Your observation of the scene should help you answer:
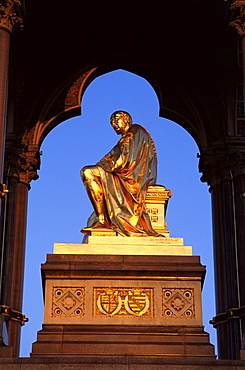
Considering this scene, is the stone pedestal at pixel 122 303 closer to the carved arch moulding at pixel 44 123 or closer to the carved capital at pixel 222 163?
the carved capital at pixel 222 163

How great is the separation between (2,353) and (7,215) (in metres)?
6.34

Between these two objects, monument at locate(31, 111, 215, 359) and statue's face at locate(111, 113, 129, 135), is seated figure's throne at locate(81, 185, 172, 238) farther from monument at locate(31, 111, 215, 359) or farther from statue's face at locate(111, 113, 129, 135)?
statue's face at locate(111, 113, 129, 135)

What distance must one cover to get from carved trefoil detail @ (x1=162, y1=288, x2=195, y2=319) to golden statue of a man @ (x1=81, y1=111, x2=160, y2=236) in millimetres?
1272

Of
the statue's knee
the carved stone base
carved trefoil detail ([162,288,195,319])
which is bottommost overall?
the carved stone base

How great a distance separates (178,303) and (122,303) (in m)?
0.91

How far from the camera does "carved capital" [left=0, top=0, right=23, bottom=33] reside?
14.7 m

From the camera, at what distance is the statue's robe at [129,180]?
14.8m

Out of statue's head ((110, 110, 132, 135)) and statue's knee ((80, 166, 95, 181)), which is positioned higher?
statue's head ((110, 110, 132, 135))

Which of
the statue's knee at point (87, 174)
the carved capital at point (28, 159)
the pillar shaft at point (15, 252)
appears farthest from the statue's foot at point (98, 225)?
the carved capital at point (28, 159)

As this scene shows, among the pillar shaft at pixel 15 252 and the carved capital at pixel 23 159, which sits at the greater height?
the carved capital at pixel 23 159

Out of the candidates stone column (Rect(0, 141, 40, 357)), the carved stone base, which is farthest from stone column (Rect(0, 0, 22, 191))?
stone column (Rect(0, 141, 40, 357))

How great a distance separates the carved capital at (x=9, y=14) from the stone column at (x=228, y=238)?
6.23m

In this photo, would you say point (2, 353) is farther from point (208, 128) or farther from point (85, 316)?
point (208, 128)

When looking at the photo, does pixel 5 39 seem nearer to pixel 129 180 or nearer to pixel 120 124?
pixel 120 124
